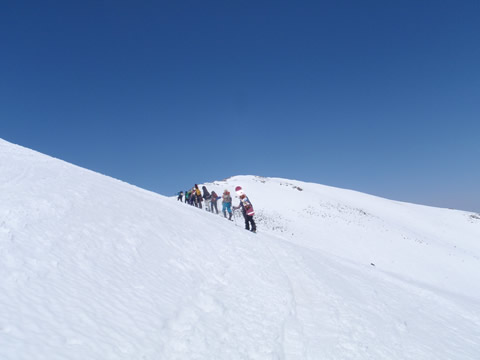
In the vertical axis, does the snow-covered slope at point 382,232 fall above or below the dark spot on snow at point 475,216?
below

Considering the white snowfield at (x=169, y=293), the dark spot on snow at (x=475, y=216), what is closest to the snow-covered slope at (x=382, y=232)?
the dark spot on snow at (x=475, y=216)

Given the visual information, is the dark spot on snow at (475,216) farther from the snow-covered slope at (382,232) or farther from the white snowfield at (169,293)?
the white snowfield at (169,293)

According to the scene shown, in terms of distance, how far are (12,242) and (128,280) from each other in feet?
6.72

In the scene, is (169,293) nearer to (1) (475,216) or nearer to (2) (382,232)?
(2) (382,232)

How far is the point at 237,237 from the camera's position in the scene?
33.2ft

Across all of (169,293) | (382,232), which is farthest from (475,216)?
(169,293)

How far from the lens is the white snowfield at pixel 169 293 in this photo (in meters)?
3.77

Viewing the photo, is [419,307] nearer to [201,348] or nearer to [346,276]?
[346,276]

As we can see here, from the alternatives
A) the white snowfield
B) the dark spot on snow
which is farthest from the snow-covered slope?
the white snowfield

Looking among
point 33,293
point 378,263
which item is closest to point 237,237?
point 33,293

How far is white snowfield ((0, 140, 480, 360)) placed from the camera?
12.4 ft

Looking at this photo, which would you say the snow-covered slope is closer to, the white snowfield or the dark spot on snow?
the dark spot on snow

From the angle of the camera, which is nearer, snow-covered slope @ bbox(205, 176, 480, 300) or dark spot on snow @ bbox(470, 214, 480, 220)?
snow-covered slope @ bbox(205, 176, 480, 300)

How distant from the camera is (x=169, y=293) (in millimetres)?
5281
